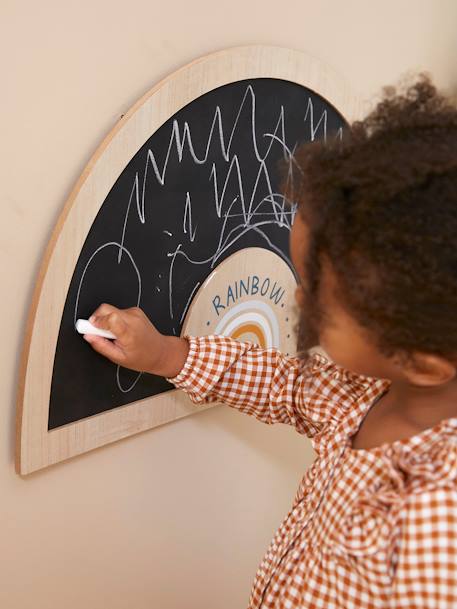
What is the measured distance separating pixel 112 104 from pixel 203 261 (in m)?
0.22

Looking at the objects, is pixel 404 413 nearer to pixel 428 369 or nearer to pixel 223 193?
pixel 428 369

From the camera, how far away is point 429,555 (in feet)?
1.94

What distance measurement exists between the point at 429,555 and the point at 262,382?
1.02 feet

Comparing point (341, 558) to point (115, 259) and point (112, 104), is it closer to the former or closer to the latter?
point (115, 259)

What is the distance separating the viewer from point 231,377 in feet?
2.79

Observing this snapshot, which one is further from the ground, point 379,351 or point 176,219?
point 176,219

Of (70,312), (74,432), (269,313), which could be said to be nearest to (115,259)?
(70,312)

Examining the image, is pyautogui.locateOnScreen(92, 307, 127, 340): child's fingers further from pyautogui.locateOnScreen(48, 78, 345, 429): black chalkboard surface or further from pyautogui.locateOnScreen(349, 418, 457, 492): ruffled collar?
pyautogui.locateOnScreen(349, 418, 457, 492): ruffled collar

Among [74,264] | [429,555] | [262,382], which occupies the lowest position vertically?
[429,555]

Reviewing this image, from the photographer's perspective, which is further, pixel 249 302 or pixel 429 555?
pixel 249 302

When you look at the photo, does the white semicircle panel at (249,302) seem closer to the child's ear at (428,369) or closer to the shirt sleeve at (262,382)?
the shirt sleeve at (262,382)

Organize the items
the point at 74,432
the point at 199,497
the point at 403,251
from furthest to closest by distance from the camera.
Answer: the point at 199,497 → the point at 74,432 → the point at 403,251

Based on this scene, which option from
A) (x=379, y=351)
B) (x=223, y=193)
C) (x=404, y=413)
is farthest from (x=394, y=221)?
(x=223, y=193)

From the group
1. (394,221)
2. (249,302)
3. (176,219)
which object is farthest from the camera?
(249,302)
